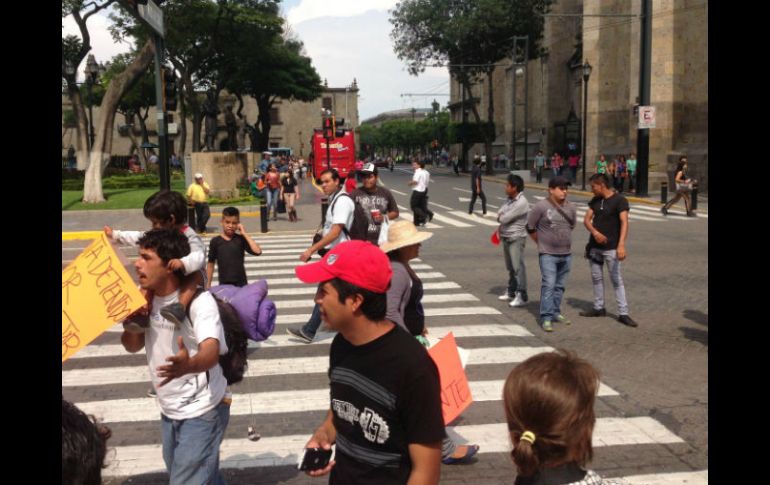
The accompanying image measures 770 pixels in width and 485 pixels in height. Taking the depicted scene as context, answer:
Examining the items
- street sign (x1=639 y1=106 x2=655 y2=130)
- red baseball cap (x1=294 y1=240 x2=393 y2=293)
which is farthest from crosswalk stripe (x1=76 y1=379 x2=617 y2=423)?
street sign (x1=639 y1=106 x2=655 y2=130)

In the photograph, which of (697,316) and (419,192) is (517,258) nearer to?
(697,316)

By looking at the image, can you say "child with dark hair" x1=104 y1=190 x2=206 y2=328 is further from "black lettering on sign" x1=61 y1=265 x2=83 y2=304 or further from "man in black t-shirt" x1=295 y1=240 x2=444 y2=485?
"man in black t-shirt" x1=295 y1=240 x2=444 y2=485

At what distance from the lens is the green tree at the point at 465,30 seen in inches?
2030

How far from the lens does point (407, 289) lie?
15.0 ft

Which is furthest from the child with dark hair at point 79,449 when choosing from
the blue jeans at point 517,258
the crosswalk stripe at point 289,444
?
the blue jeans at point 517,258

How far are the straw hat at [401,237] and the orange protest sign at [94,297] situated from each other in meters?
1.79

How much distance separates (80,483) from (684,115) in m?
36.7

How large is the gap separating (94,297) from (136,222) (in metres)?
19.2

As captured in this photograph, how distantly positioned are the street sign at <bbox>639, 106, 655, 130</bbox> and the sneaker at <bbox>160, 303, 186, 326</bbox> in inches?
1057

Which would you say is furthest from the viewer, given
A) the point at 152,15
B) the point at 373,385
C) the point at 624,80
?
the point at 624,80

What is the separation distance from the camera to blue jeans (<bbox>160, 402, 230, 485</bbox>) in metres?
3.46

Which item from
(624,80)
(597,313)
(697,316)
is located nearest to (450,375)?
(597,313)

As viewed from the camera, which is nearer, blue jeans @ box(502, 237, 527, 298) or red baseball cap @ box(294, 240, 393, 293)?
red baseball cap @ box(294, 240, 393, 293)
